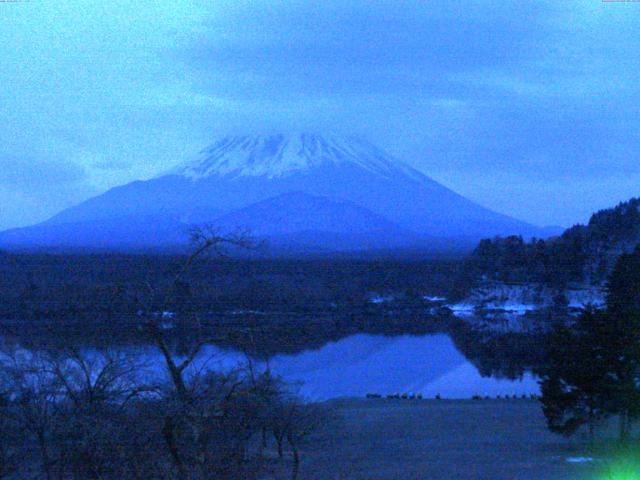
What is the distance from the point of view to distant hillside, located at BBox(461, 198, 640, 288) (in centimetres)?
4375

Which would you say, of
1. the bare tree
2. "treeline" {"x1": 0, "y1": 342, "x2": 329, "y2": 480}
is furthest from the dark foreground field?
the bare tree

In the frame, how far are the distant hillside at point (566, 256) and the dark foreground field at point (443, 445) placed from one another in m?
26.6

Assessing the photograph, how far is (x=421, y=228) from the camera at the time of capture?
10900cm

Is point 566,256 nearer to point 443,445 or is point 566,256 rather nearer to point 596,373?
point 443,445

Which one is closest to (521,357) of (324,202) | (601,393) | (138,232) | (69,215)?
(601,393)

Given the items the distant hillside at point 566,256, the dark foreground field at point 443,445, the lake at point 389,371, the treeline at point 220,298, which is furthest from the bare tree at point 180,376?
the distant hillside at point 566,256

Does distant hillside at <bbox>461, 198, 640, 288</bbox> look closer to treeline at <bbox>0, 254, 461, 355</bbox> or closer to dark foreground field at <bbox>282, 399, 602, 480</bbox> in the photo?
treeline at <bbox>0, 254, 461, 355</bbox>

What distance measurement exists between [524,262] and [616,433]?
1282 inches

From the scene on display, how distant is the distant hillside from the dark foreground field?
2659 cm

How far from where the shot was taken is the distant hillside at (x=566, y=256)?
4375 centimetres

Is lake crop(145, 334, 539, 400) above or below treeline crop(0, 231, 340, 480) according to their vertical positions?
below

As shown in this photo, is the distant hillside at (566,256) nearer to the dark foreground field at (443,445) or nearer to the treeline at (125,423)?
the dark foreground field at (443,445)

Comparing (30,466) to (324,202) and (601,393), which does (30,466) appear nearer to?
(601,393)

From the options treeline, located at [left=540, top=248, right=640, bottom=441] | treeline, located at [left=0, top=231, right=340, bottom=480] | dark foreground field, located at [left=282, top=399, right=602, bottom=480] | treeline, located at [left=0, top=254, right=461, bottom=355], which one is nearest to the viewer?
treeline, located at [left=0, top=231, right=340, bottom=480]
